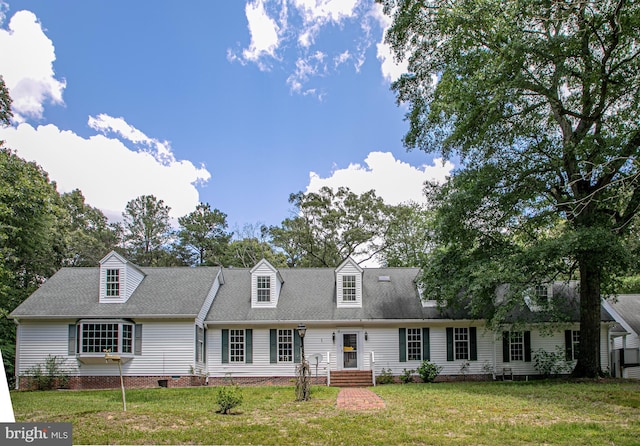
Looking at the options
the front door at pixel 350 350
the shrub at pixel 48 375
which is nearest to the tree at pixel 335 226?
the front door at pixel 350 350

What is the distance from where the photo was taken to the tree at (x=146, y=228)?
39166mm

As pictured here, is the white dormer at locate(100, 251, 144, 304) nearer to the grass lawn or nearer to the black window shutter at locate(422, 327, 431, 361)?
the grass lawn

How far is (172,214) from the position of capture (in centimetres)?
4066

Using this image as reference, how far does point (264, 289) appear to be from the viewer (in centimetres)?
2066

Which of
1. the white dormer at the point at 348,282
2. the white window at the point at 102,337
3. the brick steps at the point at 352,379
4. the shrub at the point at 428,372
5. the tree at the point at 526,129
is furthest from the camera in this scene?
the white dormer at the point at 348,282

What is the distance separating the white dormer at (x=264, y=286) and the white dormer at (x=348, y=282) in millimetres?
2533

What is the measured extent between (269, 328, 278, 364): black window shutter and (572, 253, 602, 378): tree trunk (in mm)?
10508

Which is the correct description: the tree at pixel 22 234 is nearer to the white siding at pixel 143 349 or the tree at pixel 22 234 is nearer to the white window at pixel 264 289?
the white siding at pixel 143 349

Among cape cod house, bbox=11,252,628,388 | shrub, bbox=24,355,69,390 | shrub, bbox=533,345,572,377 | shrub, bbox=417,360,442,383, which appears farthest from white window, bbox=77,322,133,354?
shrub, bbox=533,345,572,377

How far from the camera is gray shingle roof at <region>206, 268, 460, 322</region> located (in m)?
19.6

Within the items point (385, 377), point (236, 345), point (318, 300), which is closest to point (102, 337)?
point (236, 345)

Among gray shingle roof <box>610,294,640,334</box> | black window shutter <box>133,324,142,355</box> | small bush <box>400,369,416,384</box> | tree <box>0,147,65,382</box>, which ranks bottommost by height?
small bush <box>400,369,416,384</box>

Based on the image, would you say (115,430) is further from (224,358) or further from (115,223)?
(115,223)

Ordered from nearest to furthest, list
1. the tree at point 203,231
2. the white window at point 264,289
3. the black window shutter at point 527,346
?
the black window shutter at point 527,346, the white window at point 264,289, the tree at point 203,231
